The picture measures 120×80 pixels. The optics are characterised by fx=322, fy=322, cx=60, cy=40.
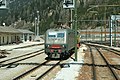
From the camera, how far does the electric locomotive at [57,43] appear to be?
27.4 m

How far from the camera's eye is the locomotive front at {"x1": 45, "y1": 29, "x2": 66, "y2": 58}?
27375mm

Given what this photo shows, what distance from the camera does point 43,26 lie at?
6511 inches

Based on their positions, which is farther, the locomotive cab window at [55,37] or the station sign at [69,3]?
the locomotive cab window at [55,37]

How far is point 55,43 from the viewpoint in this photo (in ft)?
90.6

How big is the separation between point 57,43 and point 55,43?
17 centimetres

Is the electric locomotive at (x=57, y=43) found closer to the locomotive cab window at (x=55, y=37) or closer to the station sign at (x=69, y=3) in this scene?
the locomotive cab window at (x=55, y=37)

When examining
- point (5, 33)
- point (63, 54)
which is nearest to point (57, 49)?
point (63, 54)

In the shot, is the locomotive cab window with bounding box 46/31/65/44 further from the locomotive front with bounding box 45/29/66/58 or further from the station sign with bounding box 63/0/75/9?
the station sign with bounding box 63/0/75/9

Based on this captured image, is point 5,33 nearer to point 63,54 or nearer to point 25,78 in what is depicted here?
point 63,54

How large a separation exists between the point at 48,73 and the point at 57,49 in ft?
29.0

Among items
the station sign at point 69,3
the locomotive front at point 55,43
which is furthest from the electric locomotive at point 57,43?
the station sign at point 69,3

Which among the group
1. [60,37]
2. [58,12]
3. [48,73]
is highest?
[58,12]

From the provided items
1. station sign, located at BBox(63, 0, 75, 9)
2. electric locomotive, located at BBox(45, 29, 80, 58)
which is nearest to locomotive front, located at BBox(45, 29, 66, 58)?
electric locomotive, located at BBox(45, 29, 80, 58)

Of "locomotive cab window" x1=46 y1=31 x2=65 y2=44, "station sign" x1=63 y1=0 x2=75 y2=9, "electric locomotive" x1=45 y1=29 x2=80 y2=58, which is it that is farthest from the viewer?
"locomotive cab window" x1=46 y1=31 x2=65 y2=44
